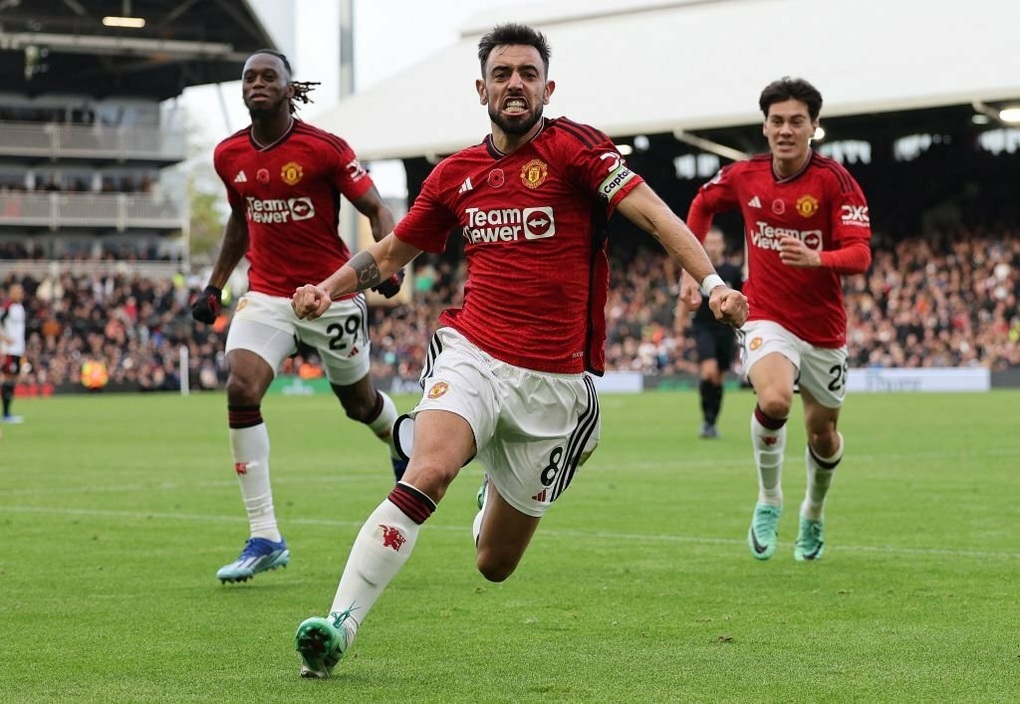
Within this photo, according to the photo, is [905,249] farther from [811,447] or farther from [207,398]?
[811,447]

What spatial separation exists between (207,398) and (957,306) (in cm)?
1906

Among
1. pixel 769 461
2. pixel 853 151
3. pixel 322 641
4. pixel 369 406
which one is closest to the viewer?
pixel 322 641

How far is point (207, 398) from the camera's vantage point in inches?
1644

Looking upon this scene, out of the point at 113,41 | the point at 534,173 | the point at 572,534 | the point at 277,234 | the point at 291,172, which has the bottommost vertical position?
the point at 572,534

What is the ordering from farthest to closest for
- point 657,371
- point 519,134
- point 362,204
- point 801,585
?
point 657,371
point 362,204
point 801,585
point 519,134

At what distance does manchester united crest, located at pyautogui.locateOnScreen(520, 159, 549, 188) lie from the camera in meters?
6.30

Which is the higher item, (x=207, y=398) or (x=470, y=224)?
(x=470, y=224)

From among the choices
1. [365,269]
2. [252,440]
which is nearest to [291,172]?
[252,440]

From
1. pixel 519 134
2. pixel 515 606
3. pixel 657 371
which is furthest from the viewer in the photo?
pixel 657 371

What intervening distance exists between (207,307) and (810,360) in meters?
3.33

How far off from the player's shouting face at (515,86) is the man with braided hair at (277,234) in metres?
2.56

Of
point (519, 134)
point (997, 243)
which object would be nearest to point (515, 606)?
point (519, 134)

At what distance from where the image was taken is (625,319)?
48.9m

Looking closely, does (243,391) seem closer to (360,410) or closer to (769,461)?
(360,410)
